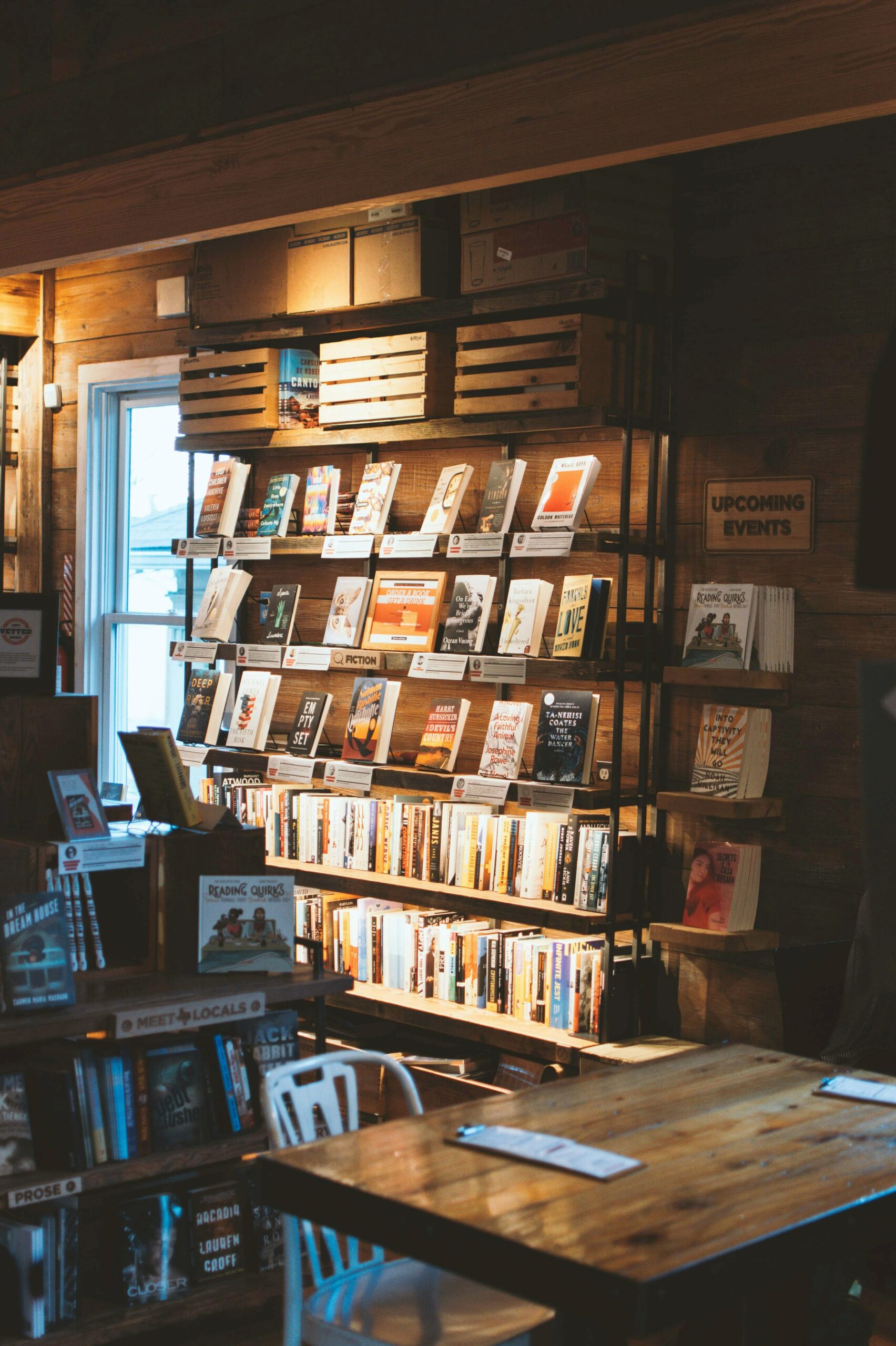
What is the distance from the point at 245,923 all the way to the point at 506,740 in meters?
1.50

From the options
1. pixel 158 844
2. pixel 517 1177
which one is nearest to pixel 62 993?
pixel 158 844

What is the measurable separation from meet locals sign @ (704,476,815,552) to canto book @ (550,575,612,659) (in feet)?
1.19

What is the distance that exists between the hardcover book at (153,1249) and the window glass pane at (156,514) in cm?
341

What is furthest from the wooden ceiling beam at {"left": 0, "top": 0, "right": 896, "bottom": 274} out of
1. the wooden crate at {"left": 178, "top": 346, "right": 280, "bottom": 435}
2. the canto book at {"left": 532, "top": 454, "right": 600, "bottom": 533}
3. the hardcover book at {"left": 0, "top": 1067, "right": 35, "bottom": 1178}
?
the hardcover book at {"left": 0, "top": 1067, "right": 35, "bottom": 1178}

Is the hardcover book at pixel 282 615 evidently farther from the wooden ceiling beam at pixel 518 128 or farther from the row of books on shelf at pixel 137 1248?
the row of books on shelf at pixel 137 1248

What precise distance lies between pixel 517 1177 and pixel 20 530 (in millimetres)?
5064

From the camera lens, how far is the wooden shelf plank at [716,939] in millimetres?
4094

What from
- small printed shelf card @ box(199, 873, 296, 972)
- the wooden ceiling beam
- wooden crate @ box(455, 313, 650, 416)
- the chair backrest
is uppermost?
the wooden ceiling beam

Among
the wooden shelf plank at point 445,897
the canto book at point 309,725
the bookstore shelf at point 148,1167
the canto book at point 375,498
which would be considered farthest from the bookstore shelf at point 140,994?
the canto book at point 375,498

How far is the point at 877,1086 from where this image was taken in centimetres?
287

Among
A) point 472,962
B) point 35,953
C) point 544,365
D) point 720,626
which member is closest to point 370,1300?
point 35,953

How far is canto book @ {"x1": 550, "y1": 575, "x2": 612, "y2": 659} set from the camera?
4.39 metres

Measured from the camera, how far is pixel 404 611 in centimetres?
498

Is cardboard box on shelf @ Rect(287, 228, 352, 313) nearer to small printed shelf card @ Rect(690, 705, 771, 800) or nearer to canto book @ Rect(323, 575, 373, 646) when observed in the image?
canto book @ Rect(323, 575, 373, 646)
